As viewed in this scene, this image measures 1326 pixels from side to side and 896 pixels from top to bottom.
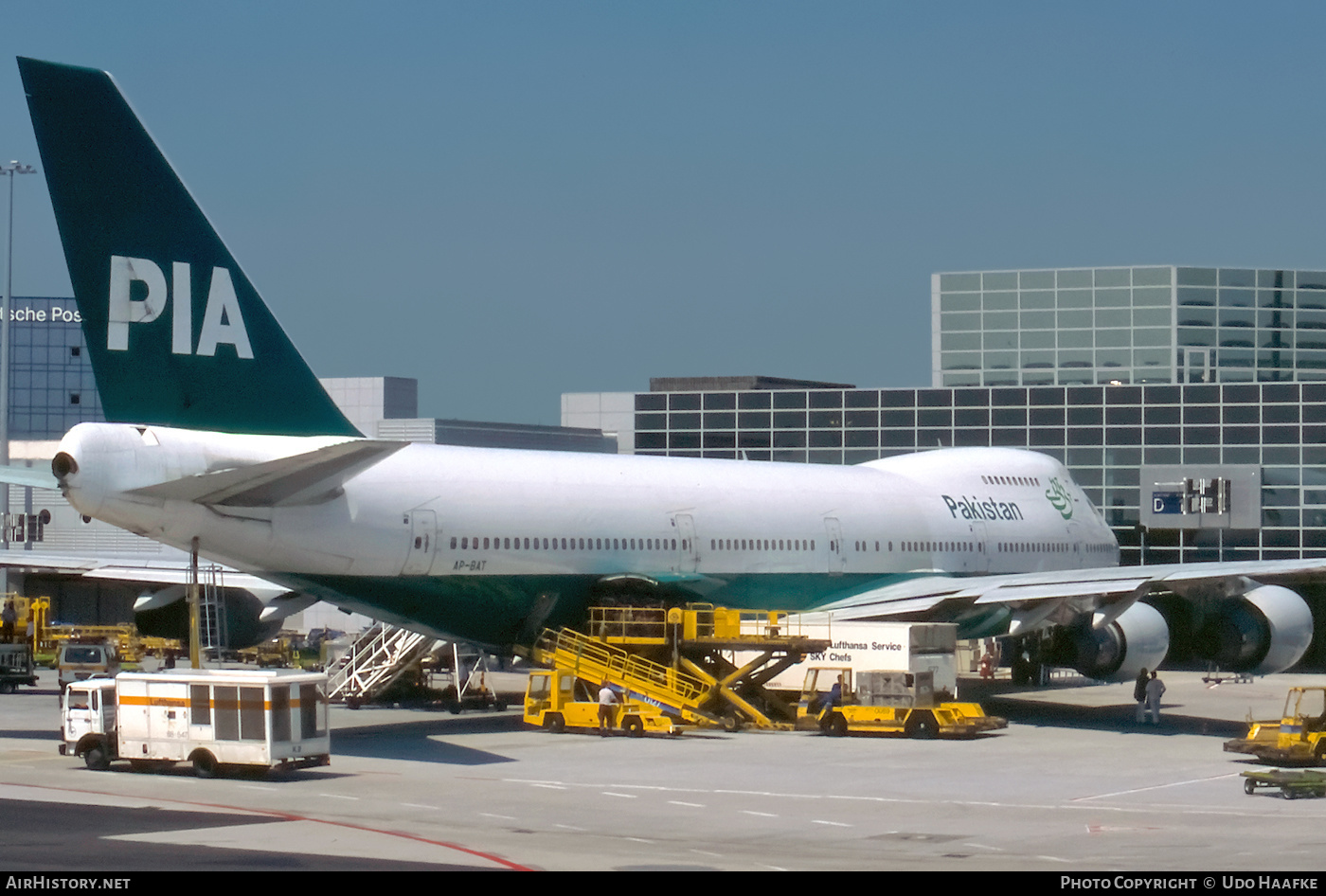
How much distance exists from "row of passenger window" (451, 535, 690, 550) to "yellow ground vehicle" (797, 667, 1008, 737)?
4.88 meters

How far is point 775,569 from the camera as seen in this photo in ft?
129

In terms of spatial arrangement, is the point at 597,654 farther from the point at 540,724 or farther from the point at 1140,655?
the point at 1140,655

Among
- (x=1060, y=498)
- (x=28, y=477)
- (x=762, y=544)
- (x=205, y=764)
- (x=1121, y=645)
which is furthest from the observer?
(x=1060, y=498)

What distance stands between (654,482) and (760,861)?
19.4m

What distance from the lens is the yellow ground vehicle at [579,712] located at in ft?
Result: 109

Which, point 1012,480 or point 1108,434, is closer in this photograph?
point 1012,480

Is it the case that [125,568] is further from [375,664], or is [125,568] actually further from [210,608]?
[375,664]

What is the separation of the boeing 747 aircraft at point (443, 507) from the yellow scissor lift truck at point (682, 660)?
2.14 feet

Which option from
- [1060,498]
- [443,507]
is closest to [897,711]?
[443,507]

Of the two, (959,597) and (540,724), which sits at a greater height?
(959,597)

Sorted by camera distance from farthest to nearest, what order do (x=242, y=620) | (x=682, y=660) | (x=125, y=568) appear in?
(x=125, y=568) → (x=242, y=620) → (x=682, y=660)

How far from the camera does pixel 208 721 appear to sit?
26578 mm

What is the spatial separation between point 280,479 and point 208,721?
4.14m

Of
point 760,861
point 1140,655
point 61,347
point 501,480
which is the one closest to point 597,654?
point 501,480
